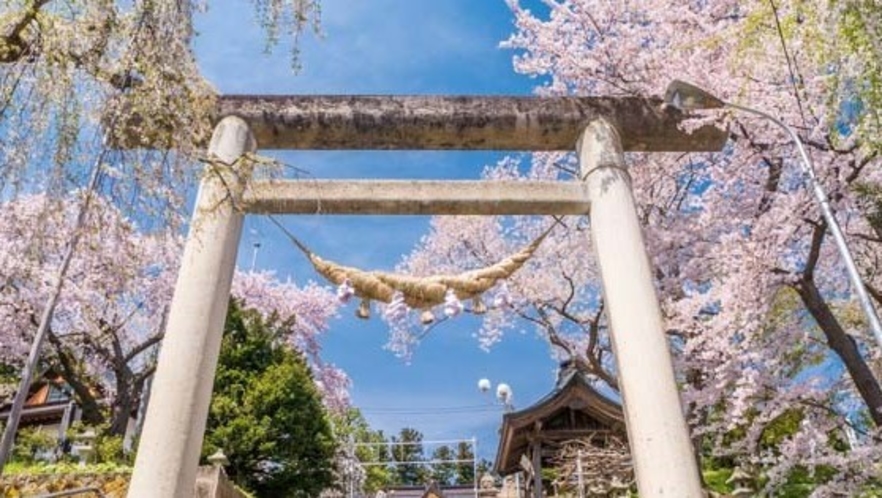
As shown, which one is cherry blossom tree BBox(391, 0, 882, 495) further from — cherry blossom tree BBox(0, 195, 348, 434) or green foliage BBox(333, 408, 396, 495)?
green foliage BBox(333, 408, 396, 495)

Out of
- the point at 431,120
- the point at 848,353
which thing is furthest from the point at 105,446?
the point at 848,353

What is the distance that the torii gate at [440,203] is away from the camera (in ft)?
A: 12.6

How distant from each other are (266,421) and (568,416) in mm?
6727

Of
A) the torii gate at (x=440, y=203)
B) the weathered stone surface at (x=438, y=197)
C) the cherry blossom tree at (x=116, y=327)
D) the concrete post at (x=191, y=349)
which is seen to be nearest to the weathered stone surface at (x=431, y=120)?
the torii gate at (x=440, y=203)

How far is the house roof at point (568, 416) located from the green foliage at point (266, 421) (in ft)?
14.1

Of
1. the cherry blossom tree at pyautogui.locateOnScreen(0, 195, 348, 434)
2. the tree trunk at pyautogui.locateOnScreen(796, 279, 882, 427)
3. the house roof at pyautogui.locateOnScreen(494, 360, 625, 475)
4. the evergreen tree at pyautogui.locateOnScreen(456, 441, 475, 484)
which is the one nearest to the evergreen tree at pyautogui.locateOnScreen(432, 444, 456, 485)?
the evergreen tree at pyautogui.locateOnScreen(456, 441, 475, 484)

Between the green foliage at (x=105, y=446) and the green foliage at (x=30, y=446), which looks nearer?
the green foliage at (x=105, y=446)

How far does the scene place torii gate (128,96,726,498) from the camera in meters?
3.85

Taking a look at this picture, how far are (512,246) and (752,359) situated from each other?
599 centimetres

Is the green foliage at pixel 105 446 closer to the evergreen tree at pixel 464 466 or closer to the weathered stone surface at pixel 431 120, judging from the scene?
the weathered stone surface at pixel 431 120

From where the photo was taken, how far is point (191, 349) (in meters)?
4.09

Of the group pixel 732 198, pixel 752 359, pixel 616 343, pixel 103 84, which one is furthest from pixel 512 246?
pixel 103 84

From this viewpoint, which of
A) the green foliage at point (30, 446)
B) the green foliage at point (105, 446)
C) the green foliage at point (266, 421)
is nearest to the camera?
the green foliage at point (105, 446)

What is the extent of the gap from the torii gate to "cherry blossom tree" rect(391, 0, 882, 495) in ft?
4.39
